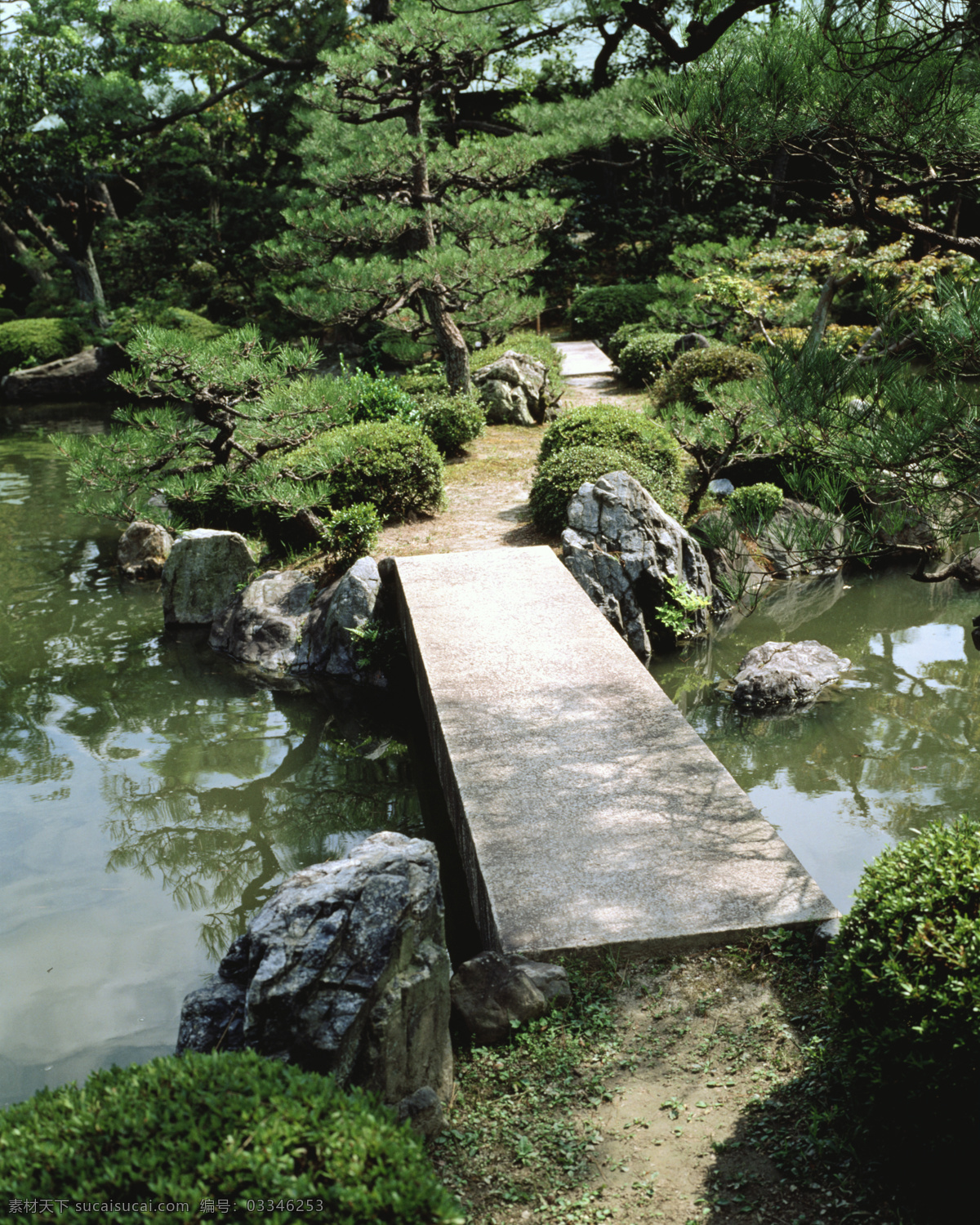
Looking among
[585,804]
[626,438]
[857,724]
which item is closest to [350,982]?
[585,804]

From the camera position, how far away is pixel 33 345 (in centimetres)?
1997

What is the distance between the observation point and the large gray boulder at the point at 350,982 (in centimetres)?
248

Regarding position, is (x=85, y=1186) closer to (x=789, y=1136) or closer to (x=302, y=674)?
(x=789, y=1136)

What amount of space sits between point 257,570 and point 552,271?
45.4 feet

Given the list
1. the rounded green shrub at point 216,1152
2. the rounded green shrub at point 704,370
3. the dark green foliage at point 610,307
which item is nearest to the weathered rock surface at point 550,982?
the rounded green shrub at point 216,1152

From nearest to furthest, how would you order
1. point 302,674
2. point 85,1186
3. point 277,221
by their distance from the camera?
point 85,1186 < point 302,674 < point 277,221

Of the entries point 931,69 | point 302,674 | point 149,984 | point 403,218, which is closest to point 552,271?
point 403,218

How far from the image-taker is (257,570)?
8.38m

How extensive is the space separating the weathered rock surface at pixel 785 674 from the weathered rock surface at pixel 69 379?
653 inches

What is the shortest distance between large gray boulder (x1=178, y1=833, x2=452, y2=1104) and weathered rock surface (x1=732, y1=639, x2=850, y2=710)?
404cm

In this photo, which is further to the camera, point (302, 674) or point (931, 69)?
point (302, 674)

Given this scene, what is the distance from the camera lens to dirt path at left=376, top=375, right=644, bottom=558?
843 centimetres

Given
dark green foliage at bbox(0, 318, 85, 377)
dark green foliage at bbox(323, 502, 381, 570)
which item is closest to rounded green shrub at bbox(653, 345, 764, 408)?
dark green foliage at bbox(323, 502, 381, 570)

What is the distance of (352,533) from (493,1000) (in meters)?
5.28
